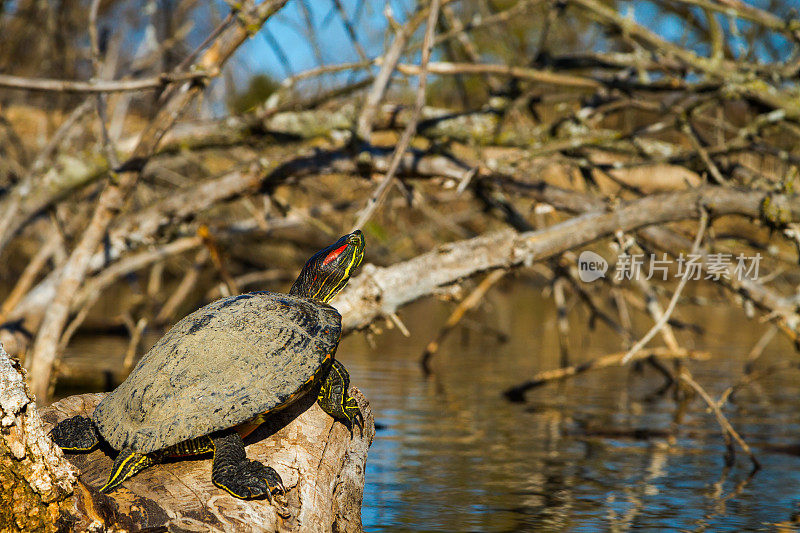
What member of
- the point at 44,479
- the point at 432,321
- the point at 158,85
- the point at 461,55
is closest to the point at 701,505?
the point at 44,479

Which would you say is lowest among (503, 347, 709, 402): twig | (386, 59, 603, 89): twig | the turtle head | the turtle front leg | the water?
the water

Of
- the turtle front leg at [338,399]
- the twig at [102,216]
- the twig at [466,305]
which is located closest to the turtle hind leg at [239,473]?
the turtle front leg at [338,399]

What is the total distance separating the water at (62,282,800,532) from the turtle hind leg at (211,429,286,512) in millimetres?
881

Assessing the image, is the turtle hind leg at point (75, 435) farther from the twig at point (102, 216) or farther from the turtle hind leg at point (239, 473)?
the twig at point (102, 216)

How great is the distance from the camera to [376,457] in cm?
454

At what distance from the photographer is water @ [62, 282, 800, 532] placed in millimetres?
3562

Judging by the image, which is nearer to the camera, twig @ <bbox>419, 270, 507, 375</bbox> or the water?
the water

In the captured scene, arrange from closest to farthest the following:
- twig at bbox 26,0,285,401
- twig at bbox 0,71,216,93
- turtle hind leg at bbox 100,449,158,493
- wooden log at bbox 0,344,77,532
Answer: wooden log at bbox 0,344,77,532
turtle hind leg at bbox 100,449,158,493
twig at bbox 0,71,216,93
twig at bbox 26,0,285,401

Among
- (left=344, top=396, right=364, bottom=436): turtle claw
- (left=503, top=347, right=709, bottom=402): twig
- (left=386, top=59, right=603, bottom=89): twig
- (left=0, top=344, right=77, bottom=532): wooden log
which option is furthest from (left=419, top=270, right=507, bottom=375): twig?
(left=0, top=344, right=77, bottom=532): wooden log

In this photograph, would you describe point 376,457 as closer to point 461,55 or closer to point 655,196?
point 655,196

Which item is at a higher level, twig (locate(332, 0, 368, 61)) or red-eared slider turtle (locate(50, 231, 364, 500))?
twig (locate(332, 0, 368, 61))

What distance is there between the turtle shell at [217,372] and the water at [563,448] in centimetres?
92

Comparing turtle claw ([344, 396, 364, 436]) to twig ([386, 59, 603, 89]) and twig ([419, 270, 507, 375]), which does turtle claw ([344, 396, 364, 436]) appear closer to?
twig ([386, 59, 603, 89])

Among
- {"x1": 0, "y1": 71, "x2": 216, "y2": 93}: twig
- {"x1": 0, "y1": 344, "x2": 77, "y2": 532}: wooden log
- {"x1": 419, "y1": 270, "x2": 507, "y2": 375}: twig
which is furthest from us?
{"x1": 419, "y1": 270, "x2": 507, "y2": 375}: twig
